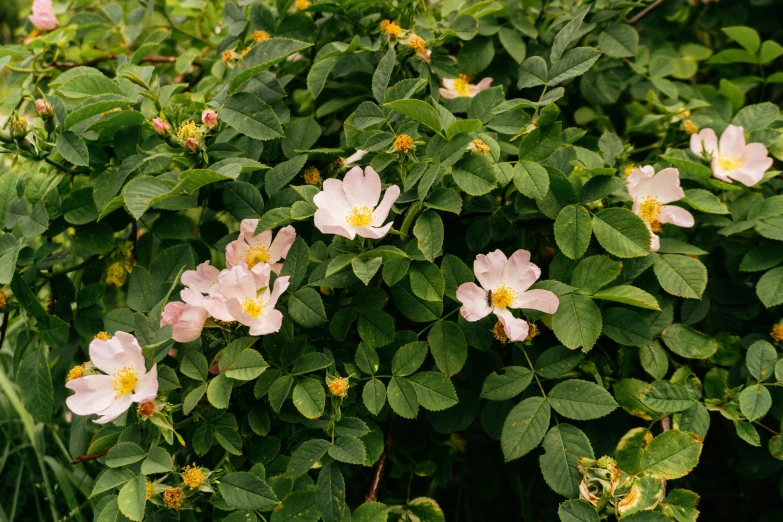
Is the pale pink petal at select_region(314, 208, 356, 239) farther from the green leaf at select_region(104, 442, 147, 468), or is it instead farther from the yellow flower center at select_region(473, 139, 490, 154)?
the green leaf at select_region(104, 442, 147, 468)

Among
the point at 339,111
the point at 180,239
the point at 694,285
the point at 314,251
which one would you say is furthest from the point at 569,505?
→ the point at 339,111

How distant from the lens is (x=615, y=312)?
3.81 feet

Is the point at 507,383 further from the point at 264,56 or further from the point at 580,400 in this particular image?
the point at 264,56

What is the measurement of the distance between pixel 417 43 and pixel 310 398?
73 centimetres

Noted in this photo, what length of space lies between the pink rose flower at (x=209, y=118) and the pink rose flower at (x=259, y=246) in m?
0.18

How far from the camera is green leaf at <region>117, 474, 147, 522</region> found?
918 mm

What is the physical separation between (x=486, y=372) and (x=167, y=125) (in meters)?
0.77

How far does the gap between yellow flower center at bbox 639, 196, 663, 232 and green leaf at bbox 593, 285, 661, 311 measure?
20cm

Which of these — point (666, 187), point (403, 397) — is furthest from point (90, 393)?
point (666, 187)

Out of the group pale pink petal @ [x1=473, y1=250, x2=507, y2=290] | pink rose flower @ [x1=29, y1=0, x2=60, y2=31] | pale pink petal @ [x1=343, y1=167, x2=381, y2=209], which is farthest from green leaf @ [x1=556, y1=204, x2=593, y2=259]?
pink rose flower @ [x1=29, y1=0, x2=60, y2=31]

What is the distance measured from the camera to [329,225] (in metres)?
0.98

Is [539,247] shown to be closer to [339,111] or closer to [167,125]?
[339,111]

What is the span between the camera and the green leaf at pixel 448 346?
110cm

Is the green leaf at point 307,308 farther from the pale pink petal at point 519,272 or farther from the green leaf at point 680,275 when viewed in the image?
the green leaf at point 680,275
